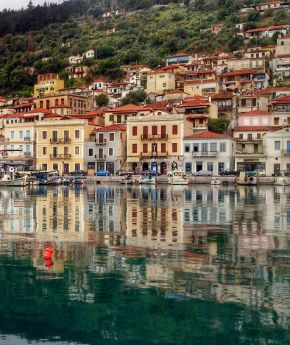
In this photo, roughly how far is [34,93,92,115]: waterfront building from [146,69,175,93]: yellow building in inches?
477

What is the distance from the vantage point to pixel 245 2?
6378 inches

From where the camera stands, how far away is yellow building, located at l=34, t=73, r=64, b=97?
123688 mm

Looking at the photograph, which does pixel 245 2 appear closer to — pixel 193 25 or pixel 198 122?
pixel 193 25

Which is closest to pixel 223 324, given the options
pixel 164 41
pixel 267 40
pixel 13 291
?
pixel 13 291

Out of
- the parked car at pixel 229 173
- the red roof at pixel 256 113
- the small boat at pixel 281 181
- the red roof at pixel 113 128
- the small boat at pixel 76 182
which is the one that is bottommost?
the small boat at pixel 281 181

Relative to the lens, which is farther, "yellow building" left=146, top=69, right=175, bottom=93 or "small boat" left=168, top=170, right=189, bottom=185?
"yellow building" left=146, top=69, right=175, bottom=93

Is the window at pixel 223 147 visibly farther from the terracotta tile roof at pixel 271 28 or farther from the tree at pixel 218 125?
the terracotta tile roof at pixel 271 28

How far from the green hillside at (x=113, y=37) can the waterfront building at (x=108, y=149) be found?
178ft

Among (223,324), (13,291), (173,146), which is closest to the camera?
(223,324)

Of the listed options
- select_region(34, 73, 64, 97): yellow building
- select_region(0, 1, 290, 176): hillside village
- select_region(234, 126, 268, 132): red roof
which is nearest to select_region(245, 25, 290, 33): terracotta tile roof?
select_region(0, 1, 290, 176): hillside village

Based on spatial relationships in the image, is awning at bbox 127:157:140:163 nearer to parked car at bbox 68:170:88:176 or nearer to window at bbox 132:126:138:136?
window at bbox 132:126:138:136

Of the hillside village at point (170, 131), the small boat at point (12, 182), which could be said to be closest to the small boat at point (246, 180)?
the hillside village at point (170, 131)

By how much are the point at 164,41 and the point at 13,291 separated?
135 meters

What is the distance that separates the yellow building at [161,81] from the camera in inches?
4063
